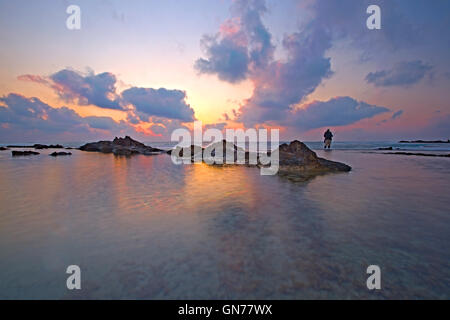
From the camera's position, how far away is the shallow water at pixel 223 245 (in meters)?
2.70

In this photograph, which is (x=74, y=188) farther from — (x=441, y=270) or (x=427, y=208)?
(x=427, y=208)

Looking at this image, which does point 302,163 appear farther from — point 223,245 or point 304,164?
point 223,245

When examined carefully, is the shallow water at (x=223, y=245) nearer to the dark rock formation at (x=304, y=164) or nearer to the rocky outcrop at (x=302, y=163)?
the rocky outcrop at (x=302, y=163)

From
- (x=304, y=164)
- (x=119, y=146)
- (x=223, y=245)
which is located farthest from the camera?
(x=119, y=146)

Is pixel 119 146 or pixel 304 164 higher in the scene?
pixel 119 146

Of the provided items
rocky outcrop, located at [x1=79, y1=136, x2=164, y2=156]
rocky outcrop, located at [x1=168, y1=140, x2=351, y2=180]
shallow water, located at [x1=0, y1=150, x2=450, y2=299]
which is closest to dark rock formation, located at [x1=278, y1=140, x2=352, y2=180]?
rocky outcrop, located at [x1=168, y1=140, x2=351, y2=180]

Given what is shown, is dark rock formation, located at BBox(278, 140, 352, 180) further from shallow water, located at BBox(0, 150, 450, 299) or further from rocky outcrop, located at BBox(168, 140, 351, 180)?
shallow water, located at BBox(0, 150, 450, 299)

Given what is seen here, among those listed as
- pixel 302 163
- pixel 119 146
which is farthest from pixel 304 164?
pixel 119 146

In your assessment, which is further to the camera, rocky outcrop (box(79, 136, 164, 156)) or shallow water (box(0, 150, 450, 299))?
rocky outcrop (box(79, 136, 164, 156))

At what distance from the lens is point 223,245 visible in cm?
386

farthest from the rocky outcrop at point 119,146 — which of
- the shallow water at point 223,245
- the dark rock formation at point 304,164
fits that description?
the shallow water at point 223,245

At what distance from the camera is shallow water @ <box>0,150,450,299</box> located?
8.86 ft
